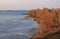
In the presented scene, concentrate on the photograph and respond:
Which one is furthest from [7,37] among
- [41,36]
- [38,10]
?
[38,10]

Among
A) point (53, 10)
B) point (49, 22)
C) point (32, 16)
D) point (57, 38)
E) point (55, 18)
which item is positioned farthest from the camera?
point (32, 16)

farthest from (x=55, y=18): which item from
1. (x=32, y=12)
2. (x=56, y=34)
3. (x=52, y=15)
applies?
(x=32, y=12)

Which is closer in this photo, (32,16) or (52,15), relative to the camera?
(52,15)

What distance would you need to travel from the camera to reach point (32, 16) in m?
16.2

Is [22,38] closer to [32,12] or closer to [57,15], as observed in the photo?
[57,15]

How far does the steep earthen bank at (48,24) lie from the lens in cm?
700

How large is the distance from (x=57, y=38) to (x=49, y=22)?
3195 millimetres

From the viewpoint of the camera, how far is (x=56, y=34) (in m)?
7.17

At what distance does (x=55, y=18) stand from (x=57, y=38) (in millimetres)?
3968

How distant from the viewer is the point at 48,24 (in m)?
9.42

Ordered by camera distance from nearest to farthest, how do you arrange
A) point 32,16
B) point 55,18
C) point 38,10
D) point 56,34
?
1. point 56,34
2. point 55,18
3. point 38,10
4. point 32,16

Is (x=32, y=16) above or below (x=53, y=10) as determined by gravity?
below

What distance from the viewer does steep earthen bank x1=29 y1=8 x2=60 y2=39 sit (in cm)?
700

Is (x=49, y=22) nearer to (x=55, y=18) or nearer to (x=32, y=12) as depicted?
(x=55, y=18)
